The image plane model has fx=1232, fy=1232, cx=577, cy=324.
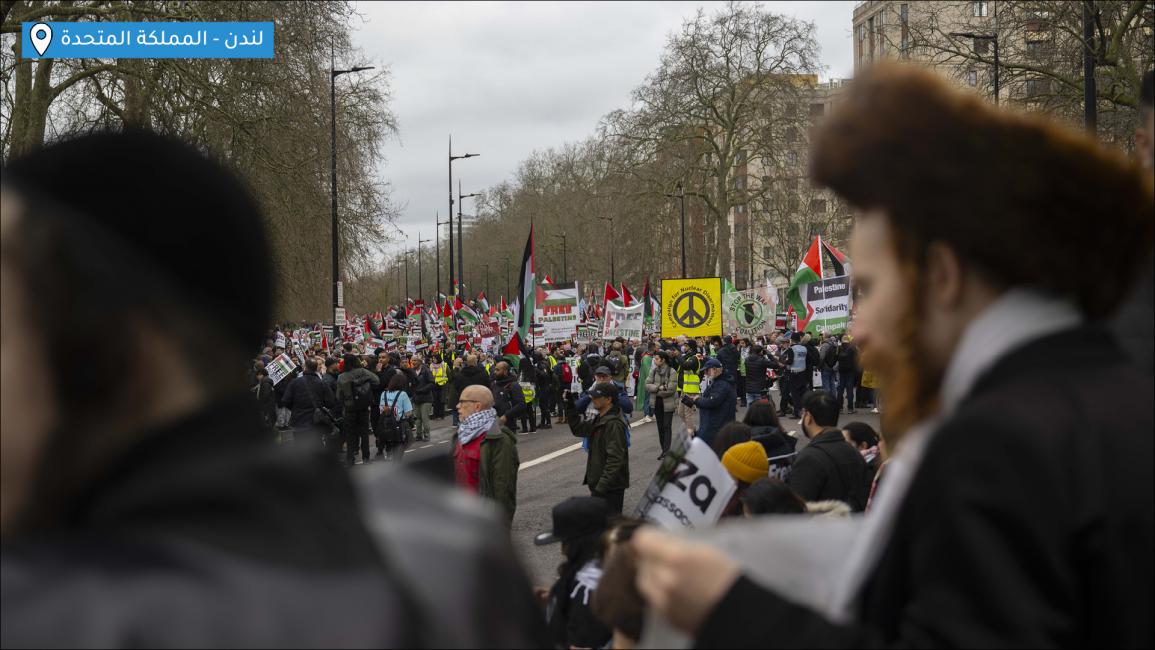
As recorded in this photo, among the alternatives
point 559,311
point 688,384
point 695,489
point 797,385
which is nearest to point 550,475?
point 688,384

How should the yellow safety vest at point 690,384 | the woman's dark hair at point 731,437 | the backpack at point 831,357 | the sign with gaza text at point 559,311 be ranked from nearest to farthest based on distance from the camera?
the woman's dark hair at point 731,437
the yellow safety vest at point 690,384
the backpack at point 831,357
the sign with gaza text at point 559,311

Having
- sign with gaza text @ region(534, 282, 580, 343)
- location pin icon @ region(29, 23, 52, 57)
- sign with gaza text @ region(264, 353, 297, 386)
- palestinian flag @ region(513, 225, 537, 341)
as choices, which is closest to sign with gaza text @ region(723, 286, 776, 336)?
sign with gaza text @ region(534, 282, 580, 343)

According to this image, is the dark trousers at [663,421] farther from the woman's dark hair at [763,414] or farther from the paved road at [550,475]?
the woman's dark hair at [763,414]

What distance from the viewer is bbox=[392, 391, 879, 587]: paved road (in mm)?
10629

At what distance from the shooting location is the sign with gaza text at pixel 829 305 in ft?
58.0

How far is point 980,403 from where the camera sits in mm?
1219

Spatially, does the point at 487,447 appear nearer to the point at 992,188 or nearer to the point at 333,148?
the point at 992,188

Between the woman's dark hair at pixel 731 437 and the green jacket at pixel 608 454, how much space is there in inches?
140

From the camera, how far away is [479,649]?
107cm

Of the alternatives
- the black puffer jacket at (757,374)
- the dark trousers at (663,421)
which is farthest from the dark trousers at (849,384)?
the dark trousers at (663,421)

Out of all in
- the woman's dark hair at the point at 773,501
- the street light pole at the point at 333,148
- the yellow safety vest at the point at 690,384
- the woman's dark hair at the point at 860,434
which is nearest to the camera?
the woman's dark hair at the point at 773,501

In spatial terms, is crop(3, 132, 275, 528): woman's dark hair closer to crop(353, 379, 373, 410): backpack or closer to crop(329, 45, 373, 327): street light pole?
crop(353, 379, 373, 410): backpack

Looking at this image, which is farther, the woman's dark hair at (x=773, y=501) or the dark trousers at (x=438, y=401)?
the dark trousers at (x=438, y=401)

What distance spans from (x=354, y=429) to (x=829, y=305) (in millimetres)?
7321
